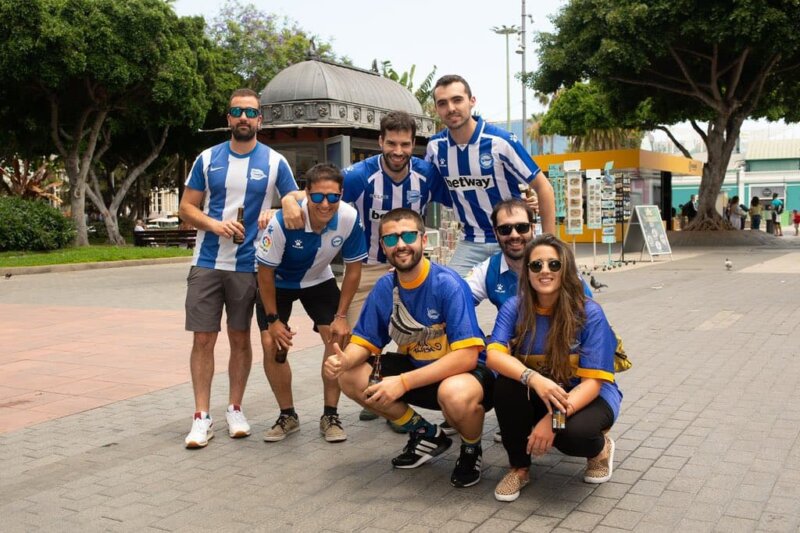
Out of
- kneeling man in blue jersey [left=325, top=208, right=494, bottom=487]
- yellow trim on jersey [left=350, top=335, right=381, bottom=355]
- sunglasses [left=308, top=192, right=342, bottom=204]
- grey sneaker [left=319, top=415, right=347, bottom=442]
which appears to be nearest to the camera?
kneeling man in blue jersey [left=325, top=208, right=494, bottom=487]

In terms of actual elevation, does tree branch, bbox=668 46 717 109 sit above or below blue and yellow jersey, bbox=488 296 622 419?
above

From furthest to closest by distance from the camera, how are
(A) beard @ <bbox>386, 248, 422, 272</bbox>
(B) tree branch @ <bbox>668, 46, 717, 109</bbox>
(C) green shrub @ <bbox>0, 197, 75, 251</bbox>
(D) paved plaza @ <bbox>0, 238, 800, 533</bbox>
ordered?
1. (B) tree branch @ <bbox>668, 46, 717, 109</bbox>
2. (C) green shrub @ <bbox>0, 197, 75, 251</bbox>
3. (A) beard @ <bbox>386, 248, 422, 272</bbox>
4. (D) paved plaza @ <bbox>0, 238, 800, 533</bbox>

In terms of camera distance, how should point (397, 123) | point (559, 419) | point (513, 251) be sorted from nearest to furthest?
1. point (559, 419)
2. point (513, 251)
3. point (397, 123)

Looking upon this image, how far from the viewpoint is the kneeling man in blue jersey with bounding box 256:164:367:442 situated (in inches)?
180

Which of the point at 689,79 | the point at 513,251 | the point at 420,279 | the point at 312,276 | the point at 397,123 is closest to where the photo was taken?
the point at 420,279

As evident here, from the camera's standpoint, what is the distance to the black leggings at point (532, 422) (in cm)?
370

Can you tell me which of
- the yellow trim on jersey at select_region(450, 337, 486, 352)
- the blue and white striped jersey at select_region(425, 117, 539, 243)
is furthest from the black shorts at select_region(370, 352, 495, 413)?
the blue and white striped jersey at select_region(425, 117, 539, 243)

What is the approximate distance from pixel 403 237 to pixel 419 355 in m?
0.62

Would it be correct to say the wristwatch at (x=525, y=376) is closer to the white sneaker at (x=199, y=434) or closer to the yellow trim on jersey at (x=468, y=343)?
the yellow trim on jersey at (x=468, y=343)

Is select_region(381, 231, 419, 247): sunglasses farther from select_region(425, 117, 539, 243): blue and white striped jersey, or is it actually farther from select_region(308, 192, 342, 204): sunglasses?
select_region(425, 117, 539, 243): blue and white striped jersey

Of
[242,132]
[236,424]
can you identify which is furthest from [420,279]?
[236,424]

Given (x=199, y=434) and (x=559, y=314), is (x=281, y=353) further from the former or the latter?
(x=559, y=314)

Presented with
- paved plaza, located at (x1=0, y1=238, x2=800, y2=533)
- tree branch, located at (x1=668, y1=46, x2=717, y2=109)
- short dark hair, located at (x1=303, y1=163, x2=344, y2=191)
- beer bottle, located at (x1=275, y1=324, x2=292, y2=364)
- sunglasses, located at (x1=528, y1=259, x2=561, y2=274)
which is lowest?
paved plaza, located at (x1=0, y1=238, x2=800, y2=533)

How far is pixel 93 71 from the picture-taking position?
25.0 metres
